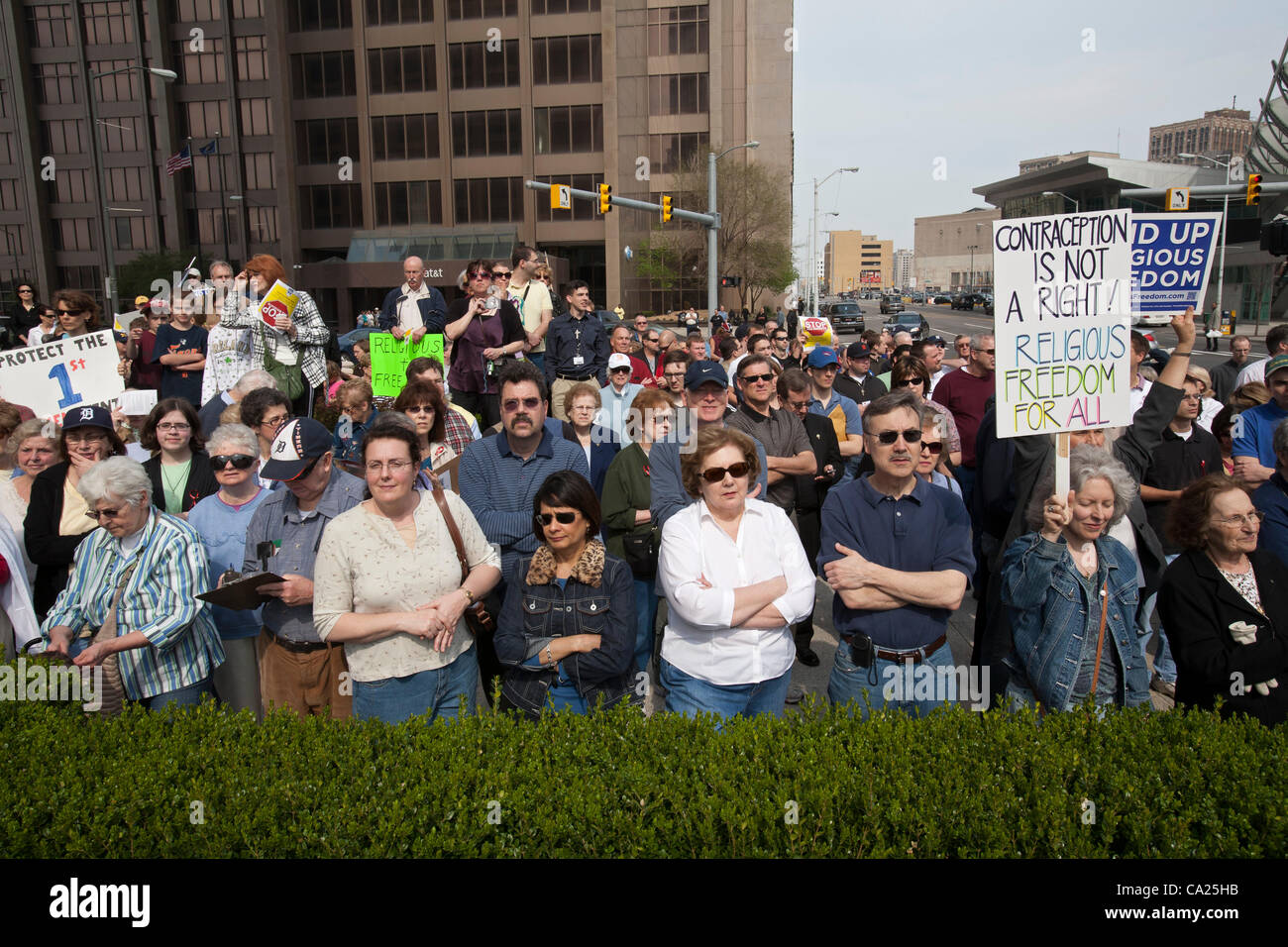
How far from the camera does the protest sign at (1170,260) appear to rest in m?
6.36

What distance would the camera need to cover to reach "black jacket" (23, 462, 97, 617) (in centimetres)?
479

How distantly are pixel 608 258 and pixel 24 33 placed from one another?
47083 mm

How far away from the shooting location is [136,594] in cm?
390

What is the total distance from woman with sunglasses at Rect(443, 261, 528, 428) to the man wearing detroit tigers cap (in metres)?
4.28

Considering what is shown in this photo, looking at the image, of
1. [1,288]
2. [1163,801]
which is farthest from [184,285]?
[1,288]

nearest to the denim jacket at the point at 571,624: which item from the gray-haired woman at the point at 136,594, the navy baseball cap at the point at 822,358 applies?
the gray-haired woman at the point at 136,594

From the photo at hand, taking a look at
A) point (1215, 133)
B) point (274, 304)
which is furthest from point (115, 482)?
point (1215, 133)

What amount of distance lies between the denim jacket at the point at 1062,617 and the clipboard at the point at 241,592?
126 inches

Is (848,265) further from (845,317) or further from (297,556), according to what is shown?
(297,556)

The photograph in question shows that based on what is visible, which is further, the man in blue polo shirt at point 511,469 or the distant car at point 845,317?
the distant car at point 845,317

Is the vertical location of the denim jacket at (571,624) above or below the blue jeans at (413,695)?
above

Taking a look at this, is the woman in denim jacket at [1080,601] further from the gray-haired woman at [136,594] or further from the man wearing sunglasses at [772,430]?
the gray-haired woman at [136,594]

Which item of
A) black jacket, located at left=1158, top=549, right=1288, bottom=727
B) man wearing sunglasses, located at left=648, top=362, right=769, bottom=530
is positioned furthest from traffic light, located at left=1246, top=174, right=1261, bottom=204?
black jacket, located at left=1158, top=549, right=1288, bottom=727

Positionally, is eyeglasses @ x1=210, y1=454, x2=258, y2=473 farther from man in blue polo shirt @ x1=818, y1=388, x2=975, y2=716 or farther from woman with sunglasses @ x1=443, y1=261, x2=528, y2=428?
woman with sunglasses @ x1=443, y1=261, x2=528, y2=428
